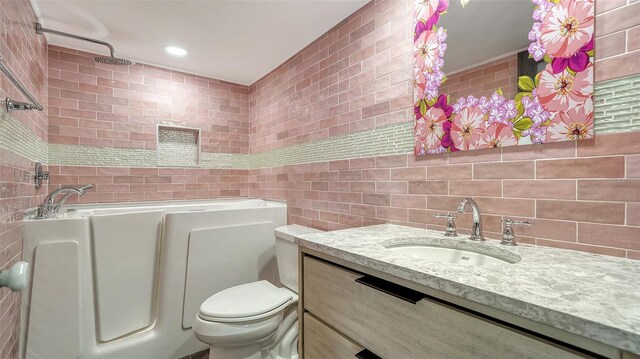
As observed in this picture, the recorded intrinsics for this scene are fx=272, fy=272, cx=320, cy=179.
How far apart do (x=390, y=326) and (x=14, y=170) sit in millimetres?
1872

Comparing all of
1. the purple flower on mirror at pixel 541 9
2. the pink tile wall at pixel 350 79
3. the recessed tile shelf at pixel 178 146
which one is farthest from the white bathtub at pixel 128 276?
the purple flower on mirror at pixel 541 9

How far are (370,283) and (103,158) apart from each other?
8.82ft

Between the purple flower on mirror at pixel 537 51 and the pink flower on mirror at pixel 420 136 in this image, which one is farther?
the pink flower on mirror at pixel 420 136

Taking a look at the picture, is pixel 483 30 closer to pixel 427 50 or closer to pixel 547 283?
pixel 427 50

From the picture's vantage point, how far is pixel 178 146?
2.81 m

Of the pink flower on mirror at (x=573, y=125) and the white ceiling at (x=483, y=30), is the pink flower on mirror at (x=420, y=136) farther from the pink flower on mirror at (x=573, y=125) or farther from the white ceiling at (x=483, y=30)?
the pink flower on mirror at (x=573, y=125)

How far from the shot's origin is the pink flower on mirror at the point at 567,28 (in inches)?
36.0

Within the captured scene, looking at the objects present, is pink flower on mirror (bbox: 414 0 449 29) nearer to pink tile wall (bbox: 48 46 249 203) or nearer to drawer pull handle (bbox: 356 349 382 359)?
drawer pull handle (bbox: 356 349 382 359)

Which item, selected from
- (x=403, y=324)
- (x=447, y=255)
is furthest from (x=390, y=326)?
(x=447, y=255)

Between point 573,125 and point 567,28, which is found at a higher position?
point 567,28

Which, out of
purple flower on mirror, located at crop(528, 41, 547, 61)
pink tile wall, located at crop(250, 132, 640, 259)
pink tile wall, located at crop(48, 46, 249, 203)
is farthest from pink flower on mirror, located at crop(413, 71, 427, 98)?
pink tile wall, located at crop(48, 46, 249, 203)

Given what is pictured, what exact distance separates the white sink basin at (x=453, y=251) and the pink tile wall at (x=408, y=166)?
6.0 inches

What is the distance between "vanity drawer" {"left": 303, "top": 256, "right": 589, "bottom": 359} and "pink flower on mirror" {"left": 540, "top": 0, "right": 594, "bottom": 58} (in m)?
0.97

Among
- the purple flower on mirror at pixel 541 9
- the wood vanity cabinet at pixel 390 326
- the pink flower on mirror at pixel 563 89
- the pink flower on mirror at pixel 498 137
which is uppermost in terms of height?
the purple flower on mirror at pixel 541 9
